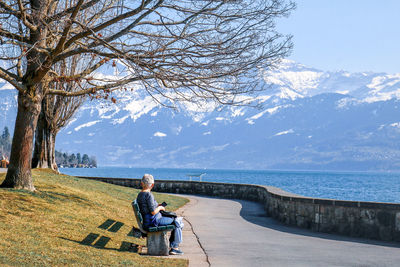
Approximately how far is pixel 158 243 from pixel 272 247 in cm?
273

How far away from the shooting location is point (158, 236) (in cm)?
1034

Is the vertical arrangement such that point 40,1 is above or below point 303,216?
above

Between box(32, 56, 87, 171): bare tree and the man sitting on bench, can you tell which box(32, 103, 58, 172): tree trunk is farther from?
the man sitting on bench

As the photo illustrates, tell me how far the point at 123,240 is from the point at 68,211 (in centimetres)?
233

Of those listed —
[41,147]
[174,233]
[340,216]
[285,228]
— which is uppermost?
[41,147]

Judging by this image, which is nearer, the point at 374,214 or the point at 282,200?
the point at 374,214

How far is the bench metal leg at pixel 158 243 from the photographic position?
33.8ft

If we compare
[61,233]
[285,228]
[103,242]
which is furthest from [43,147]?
[103,242]

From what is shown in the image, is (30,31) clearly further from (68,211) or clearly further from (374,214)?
(374,214)

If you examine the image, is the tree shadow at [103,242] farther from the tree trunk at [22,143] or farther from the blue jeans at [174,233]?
the tree trunk at [22,143]

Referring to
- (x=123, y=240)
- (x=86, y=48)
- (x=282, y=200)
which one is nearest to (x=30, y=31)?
(x=86, y=48)

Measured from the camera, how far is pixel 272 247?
11609mm

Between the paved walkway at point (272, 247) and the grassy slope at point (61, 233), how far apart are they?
1.26 metres

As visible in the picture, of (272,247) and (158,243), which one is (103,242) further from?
(272,247)
